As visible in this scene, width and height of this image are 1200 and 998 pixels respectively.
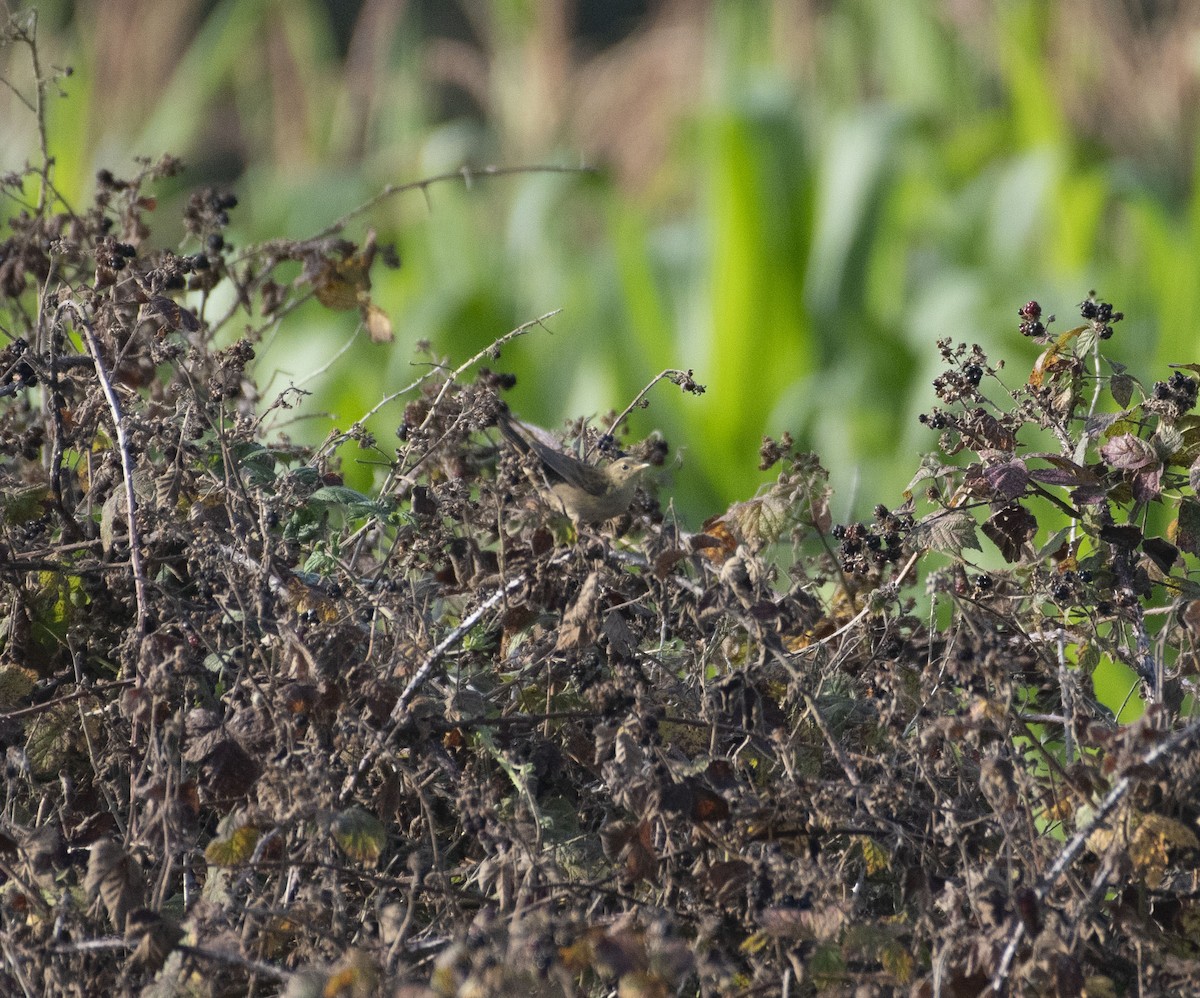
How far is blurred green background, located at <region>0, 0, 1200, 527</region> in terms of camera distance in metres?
5.36

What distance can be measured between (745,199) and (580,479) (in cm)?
409

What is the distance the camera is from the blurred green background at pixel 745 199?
536 centimetres

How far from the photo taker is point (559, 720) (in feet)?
4.78

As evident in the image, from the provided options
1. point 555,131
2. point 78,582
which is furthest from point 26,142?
point 78,582

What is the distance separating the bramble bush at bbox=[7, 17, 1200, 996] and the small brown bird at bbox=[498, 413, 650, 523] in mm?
28

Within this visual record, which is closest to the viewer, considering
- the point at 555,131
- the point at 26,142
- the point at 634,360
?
the point at 634,360

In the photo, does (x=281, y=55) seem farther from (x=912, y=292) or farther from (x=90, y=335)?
(x=90, y=335)

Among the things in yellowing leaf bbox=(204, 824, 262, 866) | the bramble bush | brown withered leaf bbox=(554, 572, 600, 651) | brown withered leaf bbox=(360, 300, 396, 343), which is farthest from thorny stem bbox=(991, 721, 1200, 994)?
brown withered leaf bbox=(360, 300, 396, 343)

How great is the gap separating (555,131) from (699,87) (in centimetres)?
93

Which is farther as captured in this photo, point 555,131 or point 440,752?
point 555,131

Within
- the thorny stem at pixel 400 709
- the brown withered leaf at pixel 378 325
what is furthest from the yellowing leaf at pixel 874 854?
the brown withered leaf at pixel 378 325

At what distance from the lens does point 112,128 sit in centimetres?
839

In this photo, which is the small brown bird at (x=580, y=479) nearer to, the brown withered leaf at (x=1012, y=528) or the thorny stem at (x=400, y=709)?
the thorny stem at (x=400, y=709)

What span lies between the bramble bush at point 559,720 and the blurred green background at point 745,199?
6.95 feet
